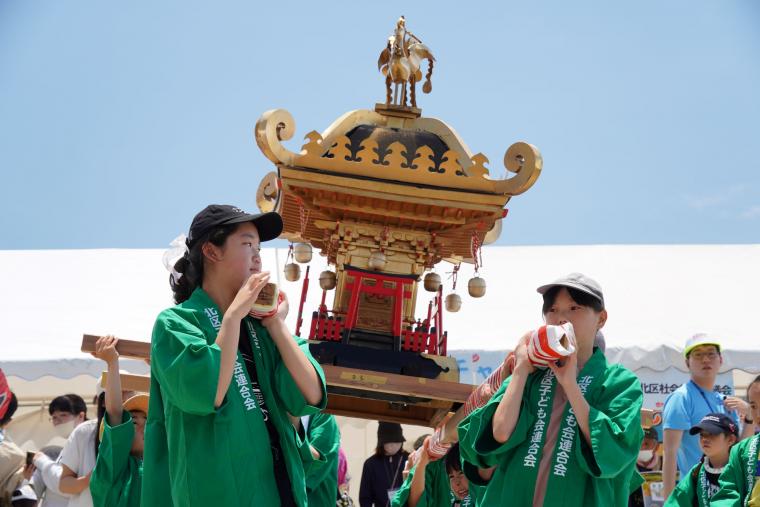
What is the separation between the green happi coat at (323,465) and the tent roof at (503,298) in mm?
6478

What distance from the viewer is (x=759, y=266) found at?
12.6 m

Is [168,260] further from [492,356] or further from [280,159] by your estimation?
[492,356]

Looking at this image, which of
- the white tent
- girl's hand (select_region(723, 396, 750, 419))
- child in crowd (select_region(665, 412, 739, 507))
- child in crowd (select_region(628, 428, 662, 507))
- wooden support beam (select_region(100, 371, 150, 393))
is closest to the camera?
child in crowd (select_region(665, 412, 739, 507))

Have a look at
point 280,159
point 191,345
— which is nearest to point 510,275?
point 280,159

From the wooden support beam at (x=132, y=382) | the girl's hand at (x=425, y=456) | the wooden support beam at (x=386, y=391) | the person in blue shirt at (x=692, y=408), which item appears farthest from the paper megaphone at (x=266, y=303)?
the person in blue shirt at (x=692, y=408)

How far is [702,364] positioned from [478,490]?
86.2 inches

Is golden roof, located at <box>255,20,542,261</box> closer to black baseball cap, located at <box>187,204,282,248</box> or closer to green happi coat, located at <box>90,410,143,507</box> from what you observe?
green happi coat, located at <box>90,410,143,507</box>

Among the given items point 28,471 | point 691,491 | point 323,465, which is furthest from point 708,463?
point 28,471

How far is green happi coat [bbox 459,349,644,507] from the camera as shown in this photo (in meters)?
2.96

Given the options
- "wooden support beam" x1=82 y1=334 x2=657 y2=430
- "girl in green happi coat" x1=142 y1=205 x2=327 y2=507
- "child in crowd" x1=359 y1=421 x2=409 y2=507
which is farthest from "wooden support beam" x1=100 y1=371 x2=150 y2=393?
"child in crowd" x1=359 y1=421 x2=409 y2=507

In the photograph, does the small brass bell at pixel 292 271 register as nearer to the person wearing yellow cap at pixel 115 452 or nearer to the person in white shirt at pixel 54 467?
the person in white shirt at pixel 54 467

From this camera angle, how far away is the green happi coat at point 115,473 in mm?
4027

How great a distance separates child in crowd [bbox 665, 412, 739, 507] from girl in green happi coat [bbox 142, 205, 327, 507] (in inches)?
88.9

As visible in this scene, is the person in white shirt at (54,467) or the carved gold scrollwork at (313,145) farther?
the carved gold scrollwork at (313,145)
